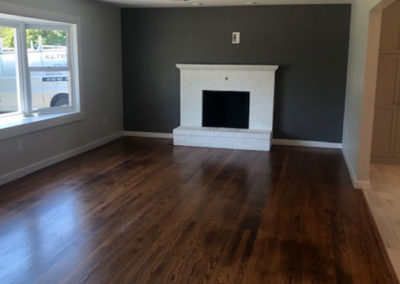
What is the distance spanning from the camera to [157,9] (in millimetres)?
7043

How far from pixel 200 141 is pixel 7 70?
9.80ft

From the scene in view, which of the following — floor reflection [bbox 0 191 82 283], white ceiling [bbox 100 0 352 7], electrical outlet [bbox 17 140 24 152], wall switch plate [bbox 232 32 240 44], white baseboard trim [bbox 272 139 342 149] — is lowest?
floor reflection [bbox 0 191 82 283]

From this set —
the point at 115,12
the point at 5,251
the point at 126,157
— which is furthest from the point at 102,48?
the point at 5,251

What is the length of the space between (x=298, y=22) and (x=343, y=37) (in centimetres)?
72

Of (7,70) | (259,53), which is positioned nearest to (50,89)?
(7,70)

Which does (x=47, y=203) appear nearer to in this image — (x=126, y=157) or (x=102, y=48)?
(x=126, y=157)

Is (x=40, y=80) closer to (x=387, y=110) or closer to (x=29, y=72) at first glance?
(x=29, y=72)

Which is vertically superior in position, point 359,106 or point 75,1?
point 75,1

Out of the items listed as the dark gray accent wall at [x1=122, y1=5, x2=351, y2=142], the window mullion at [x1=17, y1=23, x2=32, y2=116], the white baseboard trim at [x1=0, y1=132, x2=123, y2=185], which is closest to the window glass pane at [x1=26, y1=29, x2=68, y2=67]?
the window mullion at [x1=17, y1=23, x2=32, y2=116]

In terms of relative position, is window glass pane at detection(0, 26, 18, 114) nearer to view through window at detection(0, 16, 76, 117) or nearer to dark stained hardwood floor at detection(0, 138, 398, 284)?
view through window at detection(0, 16, 76, 117)

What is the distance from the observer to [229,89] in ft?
22.6

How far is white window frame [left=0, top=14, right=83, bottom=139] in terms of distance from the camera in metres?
5.06

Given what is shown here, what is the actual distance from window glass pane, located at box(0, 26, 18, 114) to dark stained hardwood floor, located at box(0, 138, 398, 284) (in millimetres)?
949

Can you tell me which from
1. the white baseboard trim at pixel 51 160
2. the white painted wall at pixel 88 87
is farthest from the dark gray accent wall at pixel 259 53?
the white baseboard trim at pixel 51 160
